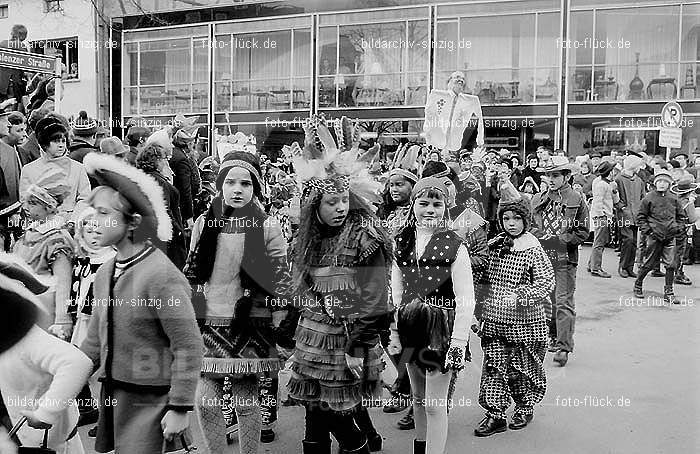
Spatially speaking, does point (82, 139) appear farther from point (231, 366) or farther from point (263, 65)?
point (263, 65)

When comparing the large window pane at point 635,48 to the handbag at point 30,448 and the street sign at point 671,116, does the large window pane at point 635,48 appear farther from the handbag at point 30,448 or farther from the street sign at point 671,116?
the handbag at point 30,448

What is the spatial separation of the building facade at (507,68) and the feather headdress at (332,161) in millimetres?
13309

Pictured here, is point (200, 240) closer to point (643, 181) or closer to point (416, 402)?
point (416, 402)

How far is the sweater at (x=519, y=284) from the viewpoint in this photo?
16.6 ft

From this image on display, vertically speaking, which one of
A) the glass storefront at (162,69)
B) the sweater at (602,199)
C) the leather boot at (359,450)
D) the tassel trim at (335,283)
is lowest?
the leather boot at (359,450)

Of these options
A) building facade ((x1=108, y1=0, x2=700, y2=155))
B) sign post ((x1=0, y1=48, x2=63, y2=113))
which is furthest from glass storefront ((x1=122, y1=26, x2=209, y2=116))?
building facade ((x1=108, y1=0, x2=700, y2=155))

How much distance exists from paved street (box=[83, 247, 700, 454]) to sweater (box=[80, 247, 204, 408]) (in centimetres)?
173

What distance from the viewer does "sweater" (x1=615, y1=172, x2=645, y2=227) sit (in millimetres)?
12961

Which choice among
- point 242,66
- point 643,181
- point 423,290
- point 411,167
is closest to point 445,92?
point 411,167

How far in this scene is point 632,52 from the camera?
64.2 ft

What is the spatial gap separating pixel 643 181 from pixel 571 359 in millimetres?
7692

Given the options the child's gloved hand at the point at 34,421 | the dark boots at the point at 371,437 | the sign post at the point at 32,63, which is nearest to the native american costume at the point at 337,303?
the dark boots at the point at 371,437

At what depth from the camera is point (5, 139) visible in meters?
6.93

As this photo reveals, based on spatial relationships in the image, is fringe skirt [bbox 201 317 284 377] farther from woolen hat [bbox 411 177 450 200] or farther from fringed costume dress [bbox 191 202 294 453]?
woolen hat [bbox 411 177 450 200]
